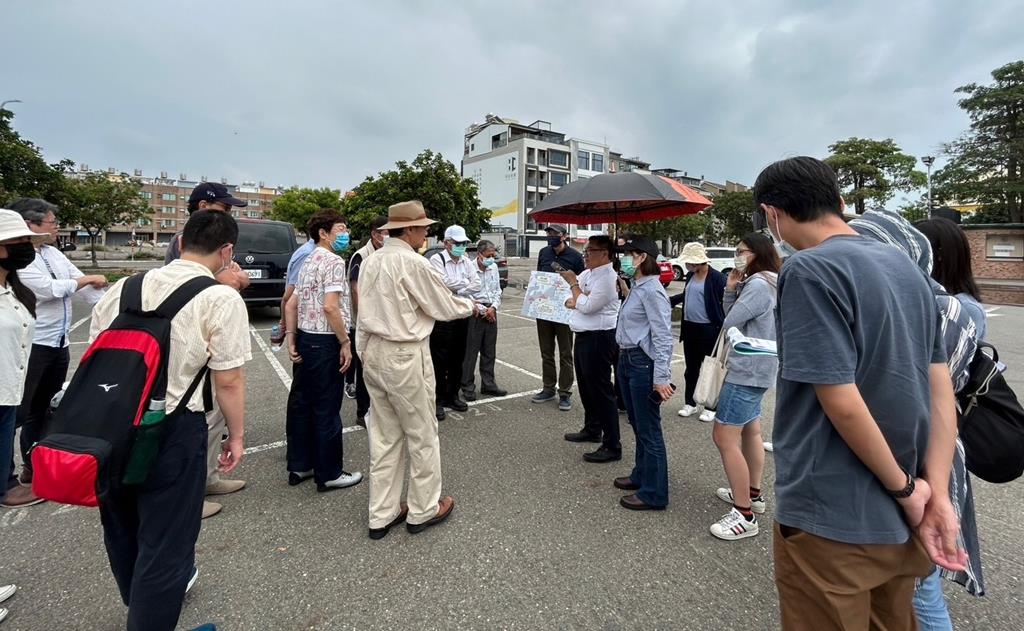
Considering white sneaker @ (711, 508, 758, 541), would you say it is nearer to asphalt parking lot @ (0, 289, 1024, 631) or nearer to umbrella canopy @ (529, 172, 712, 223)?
asphalt parking lot @ (0, 289, 1024, 631)

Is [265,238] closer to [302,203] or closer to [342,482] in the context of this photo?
[342,482]

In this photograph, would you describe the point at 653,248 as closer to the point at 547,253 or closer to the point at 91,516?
the point at 547,253

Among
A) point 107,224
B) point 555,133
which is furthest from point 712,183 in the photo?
point 107,224

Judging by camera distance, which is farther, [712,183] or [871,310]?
[712,183]

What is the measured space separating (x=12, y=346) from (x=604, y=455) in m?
3.88

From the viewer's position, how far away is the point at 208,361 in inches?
74.2

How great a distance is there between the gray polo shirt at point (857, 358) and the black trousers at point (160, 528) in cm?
210

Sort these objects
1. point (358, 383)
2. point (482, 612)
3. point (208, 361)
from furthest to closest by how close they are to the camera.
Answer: point (358, 383) → point (482, 612) → point (208, 361)

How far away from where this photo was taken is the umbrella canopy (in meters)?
A: 3.98

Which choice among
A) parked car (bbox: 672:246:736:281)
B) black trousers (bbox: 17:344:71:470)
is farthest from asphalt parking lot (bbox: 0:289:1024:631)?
parked car (bbox: 672:246:736:281)

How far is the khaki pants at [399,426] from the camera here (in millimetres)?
2799

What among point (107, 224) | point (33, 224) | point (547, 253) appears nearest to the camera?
point (33, 224)

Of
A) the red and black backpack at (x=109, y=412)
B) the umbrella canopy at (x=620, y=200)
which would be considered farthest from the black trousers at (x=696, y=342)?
the red and black backpack at (x=109, y=412)

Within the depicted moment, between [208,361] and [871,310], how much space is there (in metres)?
2.22
